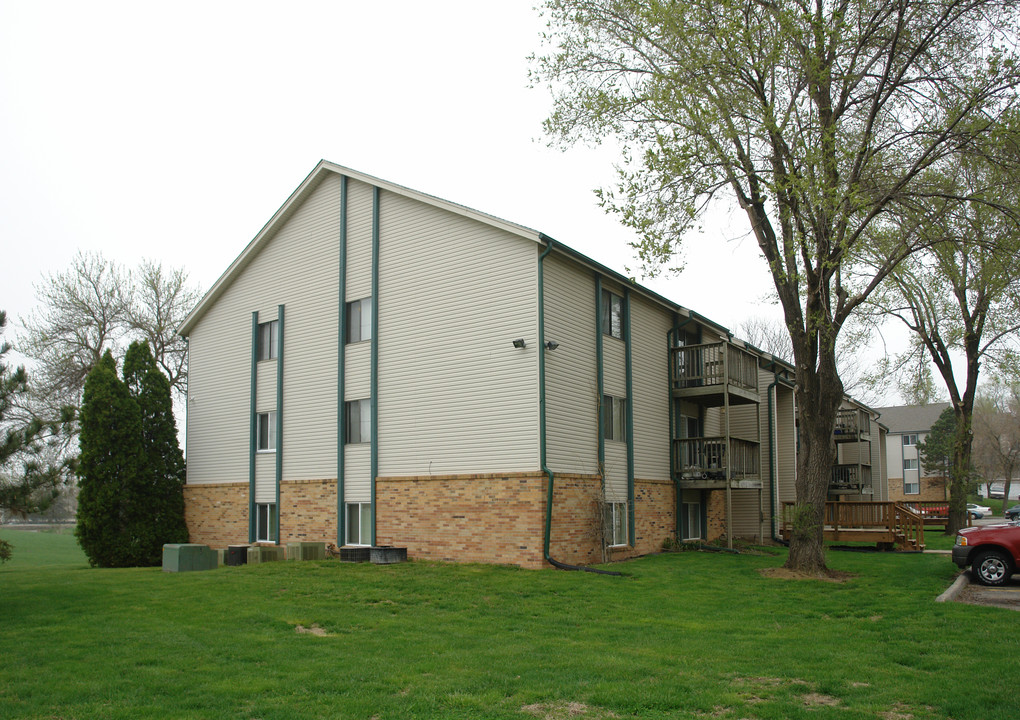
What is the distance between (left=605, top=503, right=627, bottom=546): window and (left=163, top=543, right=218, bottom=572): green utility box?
9141 millimetres

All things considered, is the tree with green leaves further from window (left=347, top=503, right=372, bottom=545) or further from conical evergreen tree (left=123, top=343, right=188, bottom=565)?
conical evergreen tree (left=123, top=343, right=188, bottom=565)

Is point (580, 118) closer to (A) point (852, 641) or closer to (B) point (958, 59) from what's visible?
(B) point (958, 59)

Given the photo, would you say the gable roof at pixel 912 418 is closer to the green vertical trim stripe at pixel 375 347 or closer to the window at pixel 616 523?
the window at pixel 616 523

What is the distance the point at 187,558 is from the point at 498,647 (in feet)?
35.8

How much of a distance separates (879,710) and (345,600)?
8.34 metres

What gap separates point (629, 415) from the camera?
2092 centimetres

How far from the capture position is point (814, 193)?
1482cm

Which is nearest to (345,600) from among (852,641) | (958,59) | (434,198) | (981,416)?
(852,641)

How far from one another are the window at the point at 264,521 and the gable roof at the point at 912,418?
65880 millimetres

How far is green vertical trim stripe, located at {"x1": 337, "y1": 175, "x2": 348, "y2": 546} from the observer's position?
20562 mm

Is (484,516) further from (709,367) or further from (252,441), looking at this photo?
(709,367)

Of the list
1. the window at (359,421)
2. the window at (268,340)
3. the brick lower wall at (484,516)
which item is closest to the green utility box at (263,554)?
the brick lower wall at (484,516)

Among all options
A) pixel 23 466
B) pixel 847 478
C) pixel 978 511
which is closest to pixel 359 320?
pixel 23 466

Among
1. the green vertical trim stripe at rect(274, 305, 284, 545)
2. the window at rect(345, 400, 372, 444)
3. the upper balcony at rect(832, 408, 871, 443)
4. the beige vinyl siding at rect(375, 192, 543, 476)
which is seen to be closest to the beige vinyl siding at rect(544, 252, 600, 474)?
the beige vinyl siding at rect(375, 192, 543, 476)
